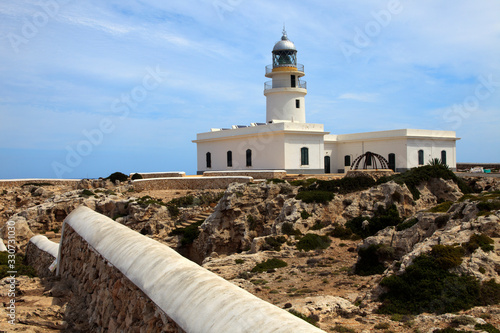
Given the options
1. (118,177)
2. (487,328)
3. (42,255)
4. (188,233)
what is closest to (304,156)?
(188,233)

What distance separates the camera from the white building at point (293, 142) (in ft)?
94.7

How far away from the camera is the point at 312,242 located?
46.3 ft

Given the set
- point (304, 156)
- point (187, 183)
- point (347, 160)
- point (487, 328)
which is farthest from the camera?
point (347, 160)

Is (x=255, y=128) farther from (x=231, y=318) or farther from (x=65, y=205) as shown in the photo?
(x=231, y=318)

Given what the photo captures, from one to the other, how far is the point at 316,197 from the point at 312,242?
2.94 metres

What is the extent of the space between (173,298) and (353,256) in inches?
391

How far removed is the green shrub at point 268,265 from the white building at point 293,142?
52.4 feet

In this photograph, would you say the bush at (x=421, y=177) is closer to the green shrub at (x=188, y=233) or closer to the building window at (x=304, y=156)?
the green shrub at (x=188, y=233)

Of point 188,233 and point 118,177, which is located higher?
point 118,177

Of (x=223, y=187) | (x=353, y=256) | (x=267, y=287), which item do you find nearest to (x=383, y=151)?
(x=223, y=187)

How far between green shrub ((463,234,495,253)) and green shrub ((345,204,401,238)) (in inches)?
269

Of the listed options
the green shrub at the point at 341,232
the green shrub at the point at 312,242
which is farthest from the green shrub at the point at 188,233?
the green shrub at the point at 341,232

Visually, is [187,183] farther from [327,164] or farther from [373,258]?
[373,258]

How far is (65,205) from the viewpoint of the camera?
23094 millimetres
